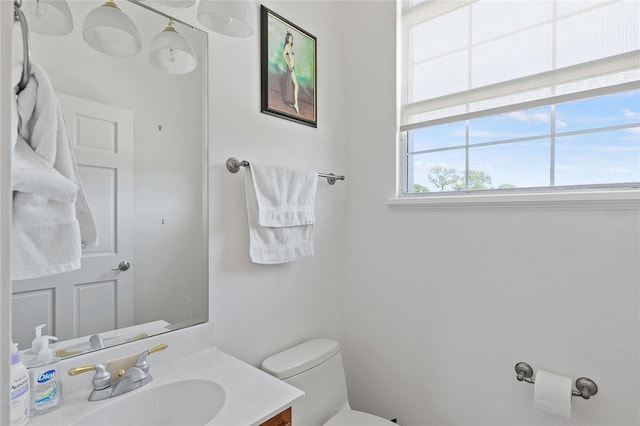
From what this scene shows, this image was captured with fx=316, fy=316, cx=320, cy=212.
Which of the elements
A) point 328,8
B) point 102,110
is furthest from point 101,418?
point 328,8

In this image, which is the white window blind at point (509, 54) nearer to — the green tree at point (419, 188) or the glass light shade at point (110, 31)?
the green tree at point (419, 188)

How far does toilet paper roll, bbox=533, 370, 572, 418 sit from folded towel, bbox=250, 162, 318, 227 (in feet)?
3.54

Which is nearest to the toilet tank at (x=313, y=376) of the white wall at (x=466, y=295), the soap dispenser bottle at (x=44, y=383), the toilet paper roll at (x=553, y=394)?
the white wall at (x=466, y=295)

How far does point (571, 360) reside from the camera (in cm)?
117

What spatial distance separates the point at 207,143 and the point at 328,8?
112 centimetres

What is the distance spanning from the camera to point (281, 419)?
0.88 metres

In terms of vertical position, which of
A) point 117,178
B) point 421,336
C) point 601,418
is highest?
point 117,178

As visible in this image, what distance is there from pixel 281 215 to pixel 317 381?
2.45 feet

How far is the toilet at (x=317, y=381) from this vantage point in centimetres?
130

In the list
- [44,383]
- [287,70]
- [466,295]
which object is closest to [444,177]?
[466,295]

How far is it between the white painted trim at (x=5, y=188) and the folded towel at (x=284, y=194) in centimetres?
101

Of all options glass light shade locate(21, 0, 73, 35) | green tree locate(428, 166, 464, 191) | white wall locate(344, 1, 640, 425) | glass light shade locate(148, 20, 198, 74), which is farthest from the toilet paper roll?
glass light shade locate(21, 0, 73, 35)

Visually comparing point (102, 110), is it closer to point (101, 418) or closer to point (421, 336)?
point (101, 418)

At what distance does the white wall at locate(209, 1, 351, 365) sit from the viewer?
1.23m
